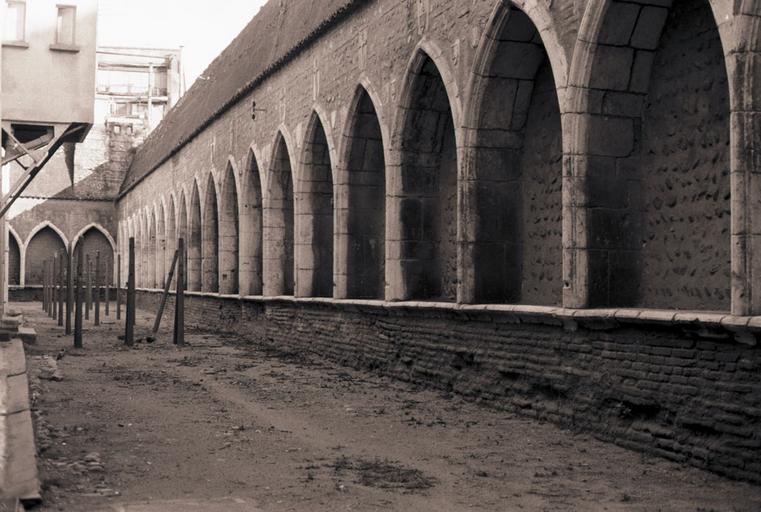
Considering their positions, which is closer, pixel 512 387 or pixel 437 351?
pixel 512 387

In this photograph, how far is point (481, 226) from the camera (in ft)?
32.1

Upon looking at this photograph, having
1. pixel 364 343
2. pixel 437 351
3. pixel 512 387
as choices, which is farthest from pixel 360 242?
pixel 512 387

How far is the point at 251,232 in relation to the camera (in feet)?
65.2

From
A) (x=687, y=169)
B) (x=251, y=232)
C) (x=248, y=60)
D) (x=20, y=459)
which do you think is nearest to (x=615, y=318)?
(x=687, y=169)

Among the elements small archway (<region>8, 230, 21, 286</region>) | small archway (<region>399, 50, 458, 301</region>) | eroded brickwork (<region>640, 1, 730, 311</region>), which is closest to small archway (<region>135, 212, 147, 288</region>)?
small archway (<region>8, 230, 21, 286</region>)

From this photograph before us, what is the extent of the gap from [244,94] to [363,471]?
14385 millimetres

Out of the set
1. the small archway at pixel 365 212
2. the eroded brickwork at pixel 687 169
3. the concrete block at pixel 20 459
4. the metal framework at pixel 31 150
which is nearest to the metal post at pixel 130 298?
the metal framework at pixel 31 150

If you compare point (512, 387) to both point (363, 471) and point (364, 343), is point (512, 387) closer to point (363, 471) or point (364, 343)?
point (363, 471)

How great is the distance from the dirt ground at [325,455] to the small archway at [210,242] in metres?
Result: 12.5

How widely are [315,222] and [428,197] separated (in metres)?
4.33

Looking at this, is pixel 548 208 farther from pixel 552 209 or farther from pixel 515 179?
pixel 515 179

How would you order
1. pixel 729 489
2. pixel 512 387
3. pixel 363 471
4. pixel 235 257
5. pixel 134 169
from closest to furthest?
pixel 729 489, pixel 363 471, pixel 512 387, pixel 235 257, pixel 134 169

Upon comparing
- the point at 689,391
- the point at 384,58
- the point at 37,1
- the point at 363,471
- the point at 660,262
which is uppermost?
the point at 37,1

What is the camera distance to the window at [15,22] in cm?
1631
